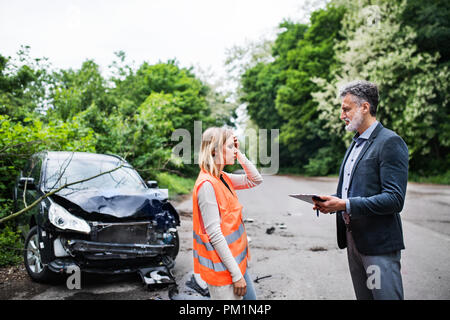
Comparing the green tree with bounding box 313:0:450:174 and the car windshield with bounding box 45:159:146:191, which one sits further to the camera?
the green tree with bounding box 313:0:450:174

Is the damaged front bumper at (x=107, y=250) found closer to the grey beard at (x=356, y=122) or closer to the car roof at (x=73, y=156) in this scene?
the car roof at (x=73, y=156)

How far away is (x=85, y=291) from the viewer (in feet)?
14.8

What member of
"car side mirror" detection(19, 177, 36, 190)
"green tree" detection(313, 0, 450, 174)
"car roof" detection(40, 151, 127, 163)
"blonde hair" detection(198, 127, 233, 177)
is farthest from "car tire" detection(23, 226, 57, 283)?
"green tree" detection(313, 0, 450, 174)

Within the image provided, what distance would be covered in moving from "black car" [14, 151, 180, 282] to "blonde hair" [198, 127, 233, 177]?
2609 mm

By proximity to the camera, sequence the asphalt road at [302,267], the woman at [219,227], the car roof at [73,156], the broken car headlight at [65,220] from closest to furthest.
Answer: the woman at [219,227] < the asphalt road at [302,267] < the broken car headlight at [65,220] < the car roof at [73,156]

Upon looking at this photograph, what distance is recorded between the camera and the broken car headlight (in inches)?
177

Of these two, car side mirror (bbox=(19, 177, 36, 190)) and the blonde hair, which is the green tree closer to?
car side mirror (bbox=(19, 177, 36, 190))

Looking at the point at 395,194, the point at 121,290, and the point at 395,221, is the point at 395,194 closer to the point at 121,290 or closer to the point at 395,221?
the point at 395,221

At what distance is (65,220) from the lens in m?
4.56

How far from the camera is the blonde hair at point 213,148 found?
2.55 m

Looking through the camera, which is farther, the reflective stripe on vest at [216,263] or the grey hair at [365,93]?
the grey hair at [365,93]

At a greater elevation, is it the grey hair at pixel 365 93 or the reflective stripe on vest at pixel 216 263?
the grey hair at pixel 365 93

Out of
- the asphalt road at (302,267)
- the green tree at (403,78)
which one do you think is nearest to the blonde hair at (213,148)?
the asphalt road at (302,267)

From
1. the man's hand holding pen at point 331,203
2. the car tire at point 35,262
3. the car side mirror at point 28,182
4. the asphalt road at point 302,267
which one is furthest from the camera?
the car side mirror at point 28,182
